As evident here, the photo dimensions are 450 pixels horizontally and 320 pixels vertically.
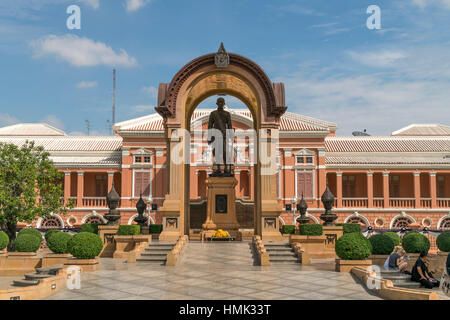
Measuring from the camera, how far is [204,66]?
2108 centimetres

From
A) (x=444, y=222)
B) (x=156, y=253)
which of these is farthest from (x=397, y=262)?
(x=444, y=222)

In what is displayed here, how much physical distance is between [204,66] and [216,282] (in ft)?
37.5

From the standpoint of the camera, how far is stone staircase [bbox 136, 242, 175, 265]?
1669 centimetres

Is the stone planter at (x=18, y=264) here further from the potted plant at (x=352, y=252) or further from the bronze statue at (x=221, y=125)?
the potted plant at (x=352, y=252)

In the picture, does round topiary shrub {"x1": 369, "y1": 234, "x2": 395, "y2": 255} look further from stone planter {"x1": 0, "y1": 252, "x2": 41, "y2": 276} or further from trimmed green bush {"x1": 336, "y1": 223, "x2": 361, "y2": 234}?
stone planter {"x1": 0, "y1": 252, "x2": 41, "y2": 276}

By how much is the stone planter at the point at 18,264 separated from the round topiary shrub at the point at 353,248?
11151mm

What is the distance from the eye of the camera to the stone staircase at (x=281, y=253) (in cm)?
1661

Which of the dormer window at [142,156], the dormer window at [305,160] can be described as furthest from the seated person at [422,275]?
the dormer window at [142,156]

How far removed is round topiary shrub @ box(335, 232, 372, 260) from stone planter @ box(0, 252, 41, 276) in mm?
11151

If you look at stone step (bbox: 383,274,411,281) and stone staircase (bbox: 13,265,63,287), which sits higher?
stone step (bbox: 383,274,411,281)

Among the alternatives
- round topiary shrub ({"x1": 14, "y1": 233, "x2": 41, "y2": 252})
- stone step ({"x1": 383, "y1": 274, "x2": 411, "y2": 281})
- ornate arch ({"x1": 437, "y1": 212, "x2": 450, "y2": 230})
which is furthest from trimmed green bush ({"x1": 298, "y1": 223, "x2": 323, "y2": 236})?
ornate arch ({"x1": 437, "y1": 212, "x2": 450, "y2": 230})

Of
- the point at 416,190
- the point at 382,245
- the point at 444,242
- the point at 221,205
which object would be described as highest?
the point at 416,190

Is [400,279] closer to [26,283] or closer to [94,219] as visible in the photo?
[26,283]
